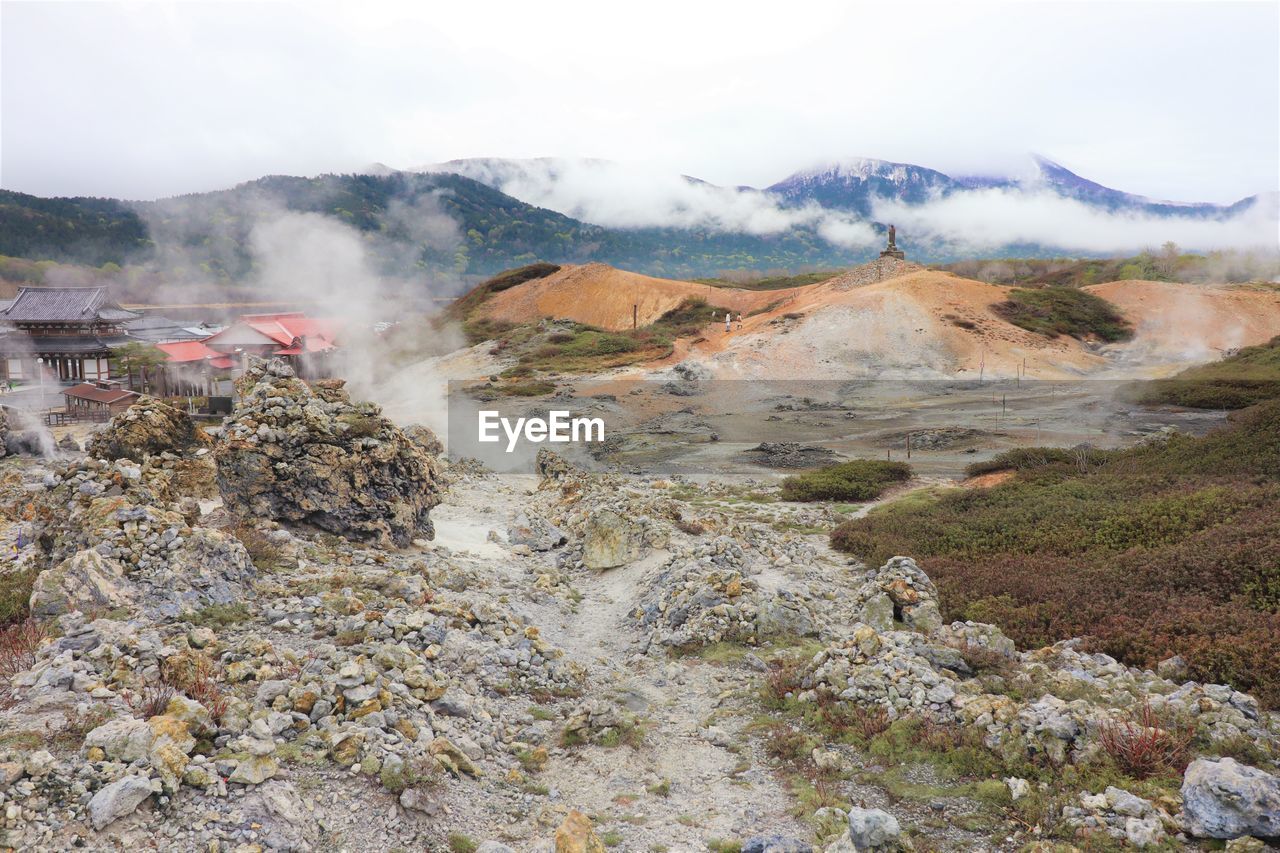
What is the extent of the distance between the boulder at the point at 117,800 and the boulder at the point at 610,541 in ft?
37.1

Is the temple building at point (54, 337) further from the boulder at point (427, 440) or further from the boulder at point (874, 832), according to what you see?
the boulder at point (874, 832)

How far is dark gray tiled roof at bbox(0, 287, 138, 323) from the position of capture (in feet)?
157

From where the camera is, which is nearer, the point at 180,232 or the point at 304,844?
the point at 304,844

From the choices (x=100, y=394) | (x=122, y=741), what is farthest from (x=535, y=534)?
(x=100, y=394)

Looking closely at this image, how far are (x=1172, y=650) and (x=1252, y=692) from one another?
1.21m

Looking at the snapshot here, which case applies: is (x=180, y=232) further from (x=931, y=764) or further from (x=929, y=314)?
(x=931, y=764)

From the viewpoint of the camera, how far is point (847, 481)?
25.8 metres

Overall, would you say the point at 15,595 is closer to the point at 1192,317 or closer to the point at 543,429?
the point at 543,429

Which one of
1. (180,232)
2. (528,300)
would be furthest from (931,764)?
(180,232)

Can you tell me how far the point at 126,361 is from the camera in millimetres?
43812

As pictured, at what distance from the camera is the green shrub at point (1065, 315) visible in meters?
60.0

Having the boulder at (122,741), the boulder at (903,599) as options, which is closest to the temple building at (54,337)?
the boulder at (903,599)

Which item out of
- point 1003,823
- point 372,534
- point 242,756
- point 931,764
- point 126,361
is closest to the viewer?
point 242,756

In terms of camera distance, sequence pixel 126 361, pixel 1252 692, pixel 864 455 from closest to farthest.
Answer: pixel 1252 692 < pixel 864 455 < pixel 126 361
